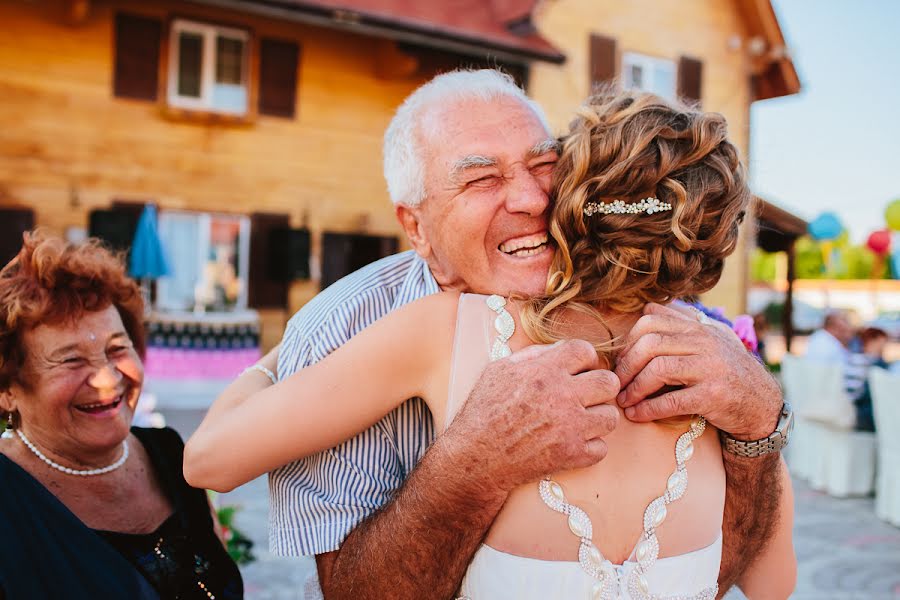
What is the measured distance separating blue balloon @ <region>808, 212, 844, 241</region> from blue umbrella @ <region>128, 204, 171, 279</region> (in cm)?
1214

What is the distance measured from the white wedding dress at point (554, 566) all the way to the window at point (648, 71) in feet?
46.5

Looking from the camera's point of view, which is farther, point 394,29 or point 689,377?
point 394,29

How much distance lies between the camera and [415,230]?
2.09m

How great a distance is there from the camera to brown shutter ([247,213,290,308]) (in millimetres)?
12148

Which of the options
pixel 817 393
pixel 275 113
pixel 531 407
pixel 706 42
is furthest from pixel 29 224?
pixel 706 42

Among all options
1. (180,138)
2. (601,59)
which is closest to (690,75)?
(601,59)

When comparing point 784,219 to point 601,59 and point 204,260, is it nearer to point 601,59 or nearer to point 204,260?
point 601,59

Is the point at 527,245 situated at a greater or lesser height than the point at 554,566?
greater

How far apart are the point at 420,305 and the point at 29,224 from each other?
10664mm

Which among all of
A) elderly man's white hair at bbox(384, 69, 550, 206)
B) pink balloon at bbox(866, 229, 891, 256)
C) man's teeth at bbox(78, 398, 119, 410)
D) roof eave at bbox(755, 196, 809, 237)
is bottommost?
man's teeth at bbox(78, 398, 119, 410)

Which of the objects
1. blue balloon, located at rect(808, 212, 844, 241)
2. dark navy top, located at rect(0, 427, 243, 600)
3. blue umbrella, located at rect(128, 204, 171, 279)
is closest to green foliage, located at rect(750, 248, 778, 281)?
blue balloon, located at rect(808, 212, 844, 241)

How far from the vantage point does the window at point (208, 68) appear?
37.6ft

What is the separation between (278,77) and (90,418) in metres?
10.6

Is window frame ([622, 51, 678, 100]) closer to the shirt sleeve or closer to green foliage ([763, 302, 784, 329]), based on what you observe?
the shirt sleeve
